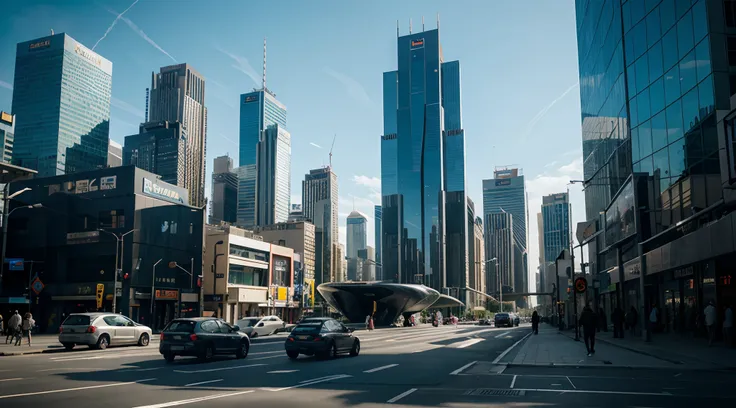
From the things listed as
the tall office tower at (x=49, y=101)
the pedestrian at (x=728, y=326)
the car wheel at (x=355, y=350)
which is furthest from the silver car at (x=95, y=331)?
the tall office tower at (x=49, y=101)

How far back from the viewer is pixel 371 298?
9631 centimetres

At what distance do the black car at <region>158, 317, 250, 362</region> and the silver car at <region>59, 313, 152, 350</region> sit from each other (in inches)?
333

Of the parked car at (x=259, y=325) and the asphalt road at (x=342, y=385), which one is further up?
the asphalt road at (x=342, y=385)

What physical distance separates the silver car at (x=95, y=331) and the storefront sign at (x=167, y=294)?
119ft

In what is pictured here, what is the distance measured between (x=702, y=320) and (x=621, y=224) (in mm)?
12193

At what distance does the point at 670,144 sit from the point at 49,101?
617 feet

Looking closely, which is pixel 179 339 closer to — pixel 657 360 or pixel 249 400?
pixel 249 400

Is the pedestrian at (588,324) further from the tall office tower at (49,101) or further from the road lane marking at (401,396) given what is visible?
the tall office tower at (49,101)

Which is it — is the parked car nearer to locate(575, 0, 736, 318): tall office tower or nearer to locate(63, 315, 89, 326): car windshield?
locate(63, 315, 89, 326): car windshield

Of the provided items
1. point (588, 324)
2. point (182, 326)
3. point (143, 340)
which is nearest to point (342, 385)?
point (182, 326)

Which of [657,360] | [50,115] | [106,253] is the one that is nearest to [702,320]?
[657,360]

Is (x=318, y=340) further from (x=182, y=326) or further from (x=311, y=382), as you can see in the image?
(x=311, y=382)

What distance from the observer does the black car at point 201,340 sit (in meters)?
20.0

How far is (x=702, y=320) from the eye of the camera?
28.8 metres
